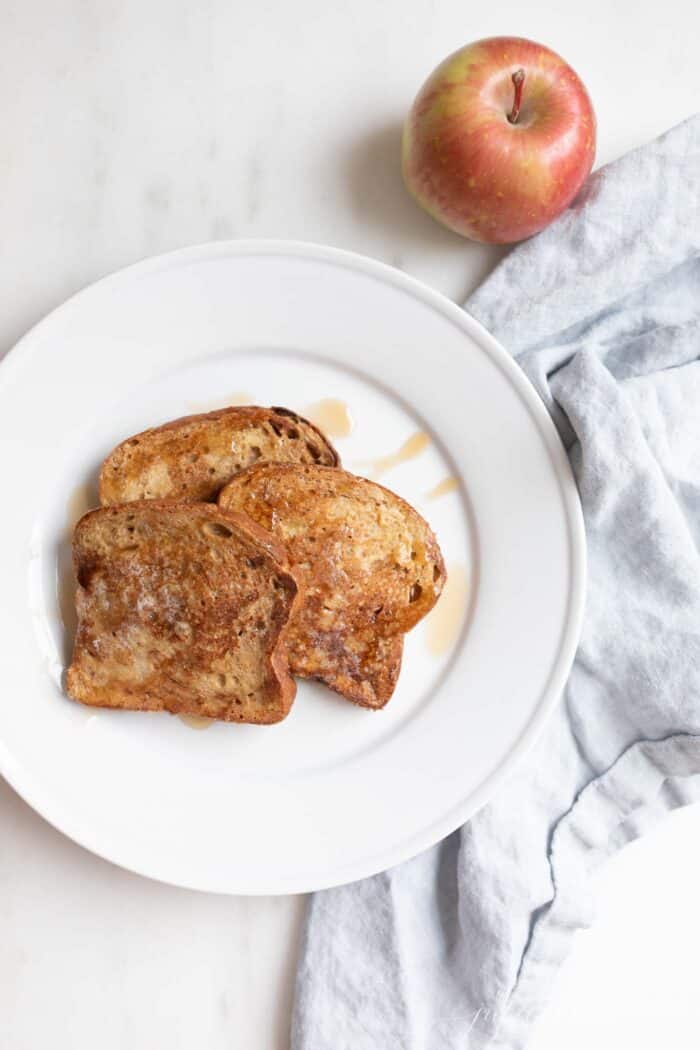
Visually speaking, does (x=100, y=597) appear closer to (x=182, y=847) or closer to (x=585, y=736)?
(x=182, y=847)

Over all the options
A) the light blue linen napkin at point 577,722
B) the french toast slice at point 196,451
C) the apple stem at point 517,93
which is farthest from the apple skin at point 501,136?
the french toast slice at point 196,451

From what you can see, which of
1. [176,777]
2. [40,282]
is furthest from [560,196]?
[176,777]

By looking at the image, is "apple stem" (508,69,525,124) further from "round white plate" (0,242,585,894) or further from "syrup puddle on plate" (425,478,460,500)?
"syrup puddle on plate" (425,478,460,500)

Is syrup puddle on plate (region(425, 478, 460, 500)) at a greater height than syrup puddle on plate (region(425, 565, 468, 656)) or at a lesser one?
greater

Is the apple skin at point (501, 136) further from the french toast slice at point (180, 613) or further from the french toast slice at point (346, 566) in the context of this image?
the french toast slice at point (180, 613)

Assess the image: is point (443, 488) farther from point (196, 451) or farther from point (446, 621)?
point (196, 451)

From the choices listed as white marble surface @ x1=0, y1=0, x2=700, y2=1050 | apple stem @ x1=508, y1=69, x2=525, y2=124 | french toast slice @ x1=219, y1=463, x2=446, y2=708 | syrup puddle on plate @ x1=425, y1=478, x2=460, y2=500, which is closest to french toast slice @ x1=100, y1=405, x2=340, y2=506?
french toast slice @ x1=219, y1=463, x2=446, y2=708
